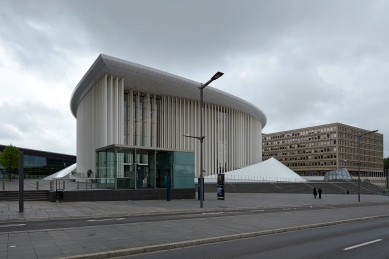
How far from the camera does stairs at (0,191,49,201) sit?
23.6 m

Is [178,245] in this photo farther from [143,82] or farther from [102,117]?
[143,82]

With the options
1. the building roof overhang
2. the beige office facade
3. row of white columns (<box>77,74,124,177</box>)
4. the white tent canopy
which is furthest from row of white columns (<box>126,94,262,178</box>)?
the beige office facade

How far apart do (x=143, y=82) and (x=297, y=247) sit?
44.0 m

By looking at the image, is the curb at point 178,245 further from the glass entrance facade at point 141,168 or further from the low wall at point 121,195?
the glass entrance facade at point 141,168

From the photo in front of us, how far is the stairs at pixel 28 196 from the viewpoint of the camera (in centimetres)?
2364

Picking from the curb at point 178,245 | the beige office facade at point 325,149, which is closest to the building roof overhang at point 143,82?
the curb at point 178,245

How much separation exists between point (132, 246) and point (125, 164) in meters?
17.7

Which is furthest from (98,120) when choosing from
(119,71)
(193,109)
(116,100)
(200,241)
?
(200,241)

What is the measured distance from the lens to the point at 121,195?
26.0 metres

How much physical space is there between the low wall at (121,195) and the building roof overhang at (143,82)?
22.6m

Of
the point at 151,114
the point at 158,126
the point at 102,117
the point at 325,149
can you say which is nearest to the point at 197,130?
the point at 158,126

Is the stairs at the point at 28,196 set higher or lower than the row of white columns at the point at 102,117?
lower

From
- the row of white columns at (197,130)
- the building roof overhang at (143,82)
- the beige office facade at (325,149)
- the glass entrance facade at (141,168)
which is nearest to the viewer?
the glass entrance facade at (141,168)

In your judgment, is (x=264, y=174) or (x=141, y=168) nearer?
(x=141, y=168)
